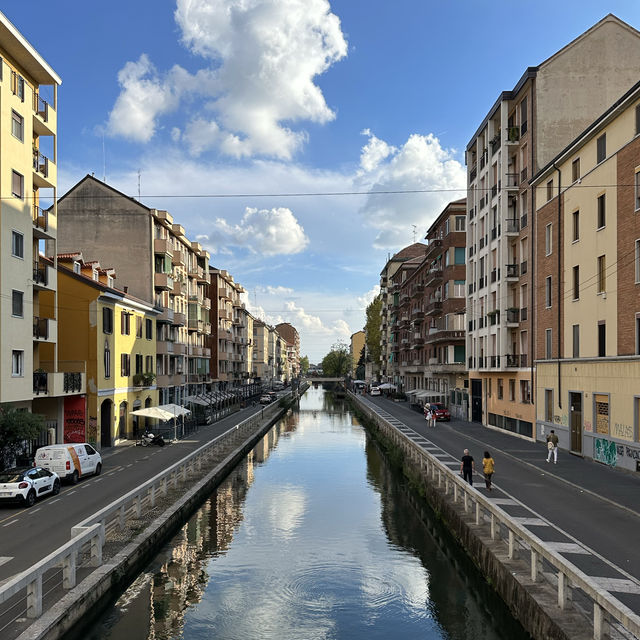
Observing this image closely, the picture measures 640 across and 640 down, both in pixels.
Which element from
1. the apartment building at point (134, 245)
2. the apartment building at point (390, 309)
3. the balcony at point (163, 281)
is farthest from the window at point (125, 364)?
the apartment building at point (390, 309)

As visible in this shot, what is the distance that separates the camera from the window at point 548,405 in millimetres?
38938

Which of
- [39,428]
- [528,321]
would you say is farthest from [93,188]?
[528,321]

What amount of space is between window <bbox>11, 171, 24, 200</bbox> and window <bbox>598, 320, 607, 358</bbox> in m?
29.6

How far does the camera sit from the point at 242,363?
361 feet

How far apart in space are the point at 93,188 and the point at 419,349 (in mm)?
50267

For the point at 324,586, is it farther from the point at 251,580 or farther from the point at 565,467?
the point at 565,467

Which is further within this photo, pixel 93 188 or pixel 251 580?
pixel 93 188

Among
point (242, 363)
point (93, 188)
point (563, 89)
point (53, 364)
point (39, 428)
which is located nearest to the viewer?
point (39, 428)

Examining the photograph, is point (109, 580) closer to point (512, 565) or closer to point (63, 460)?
point (512, 565)

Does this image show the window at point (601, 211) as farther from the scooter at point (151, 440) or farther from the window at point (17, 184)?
the scooter at point (151, 440)

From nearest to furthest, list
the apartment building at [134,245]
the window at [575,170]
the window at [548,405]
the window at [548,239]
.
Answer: the window at [575,170] → the window at [548,239] → the window at [548,405] → the apartment building at [134,245]

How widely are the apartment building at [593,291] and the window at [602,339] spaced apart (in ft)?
0.16

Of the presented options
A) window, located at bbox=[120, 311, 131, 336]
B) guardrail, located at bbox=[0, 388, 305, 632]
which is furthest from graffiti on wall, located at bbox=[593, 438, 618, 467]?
window, located at bbox=[120, 311, 131, 336]

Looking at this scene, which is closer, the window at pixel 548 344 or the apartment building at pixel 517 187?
the window at pixel 548 344
